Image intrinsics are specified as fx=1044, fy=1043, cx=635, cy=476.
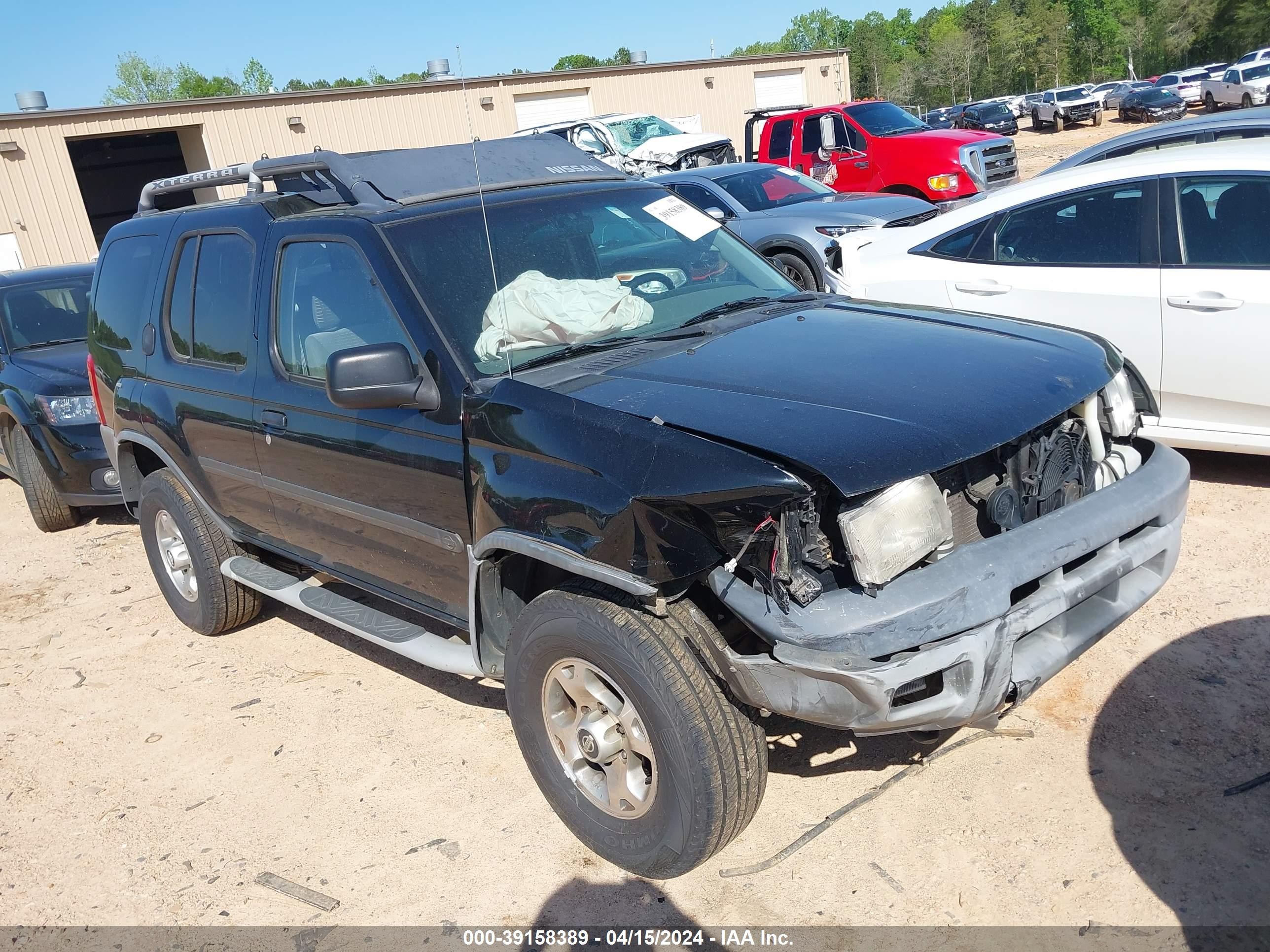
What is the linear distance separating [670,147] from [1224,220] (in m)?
14.1

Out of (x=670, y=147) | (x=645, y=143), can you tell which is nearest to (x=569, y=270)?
(x=670, y=147)

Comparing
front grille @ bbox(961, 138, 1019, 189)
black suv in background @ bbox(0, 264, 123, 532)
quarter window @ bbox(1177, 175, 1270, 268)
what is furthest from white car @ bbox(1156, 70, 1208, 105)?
black suv in background @ bbox(0, 264, 123, 532)

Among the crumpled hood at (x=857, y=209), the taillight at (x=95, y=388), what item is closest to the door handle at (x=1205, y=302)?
the crumpled hood at (x=857, y=209)

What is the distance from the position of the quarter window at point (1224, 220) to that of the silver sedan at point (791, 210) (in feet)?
11.6

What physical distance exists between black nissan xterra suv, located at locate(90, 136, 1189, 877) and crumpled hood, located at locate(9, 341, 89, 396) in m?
3.12

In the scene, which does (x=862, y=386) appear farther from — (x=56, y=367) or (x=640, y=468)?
(x=56, y=367)

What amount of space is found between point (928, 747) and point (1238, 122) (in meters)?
5.86

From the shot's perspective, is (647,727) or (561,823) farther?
(561,823)

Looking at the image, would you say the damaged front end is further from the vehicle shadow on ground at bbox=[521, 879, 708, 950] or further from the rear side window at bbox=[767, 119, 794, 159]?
the rear side window at bbox=[767, 119, 794, 159]

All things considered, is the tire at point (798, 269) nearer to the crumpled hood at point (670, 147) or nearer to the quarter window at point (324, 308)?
the quarter window at point (324, 308)

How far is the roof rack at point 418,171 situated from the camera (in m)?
3.97

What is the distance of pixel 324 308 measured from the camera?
154 inches

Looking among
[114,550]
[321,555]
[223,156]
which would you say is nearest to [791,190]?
[114,550]

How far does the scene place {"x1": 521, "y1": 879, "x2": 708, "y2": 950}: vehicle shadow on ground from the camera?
9.75 ft
